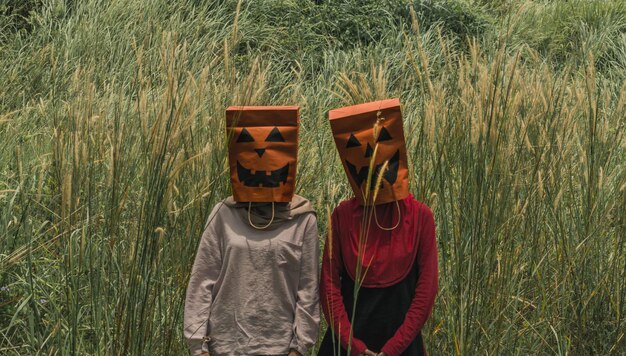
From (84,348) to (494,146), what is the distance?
1551mm

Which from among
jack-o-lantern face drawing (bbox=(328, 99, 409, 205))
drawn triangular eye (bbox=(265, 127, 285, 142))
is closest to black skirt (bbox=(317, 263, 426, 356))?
jack-o-lantern face drawing (bbox=(328, 99, 409, 205))

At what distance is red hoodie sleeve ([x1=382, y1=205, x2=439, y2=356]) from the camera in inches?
113

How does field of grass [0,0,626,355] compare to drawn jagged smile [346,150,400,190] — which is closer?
drawn jagged smile [346,150,400,190]

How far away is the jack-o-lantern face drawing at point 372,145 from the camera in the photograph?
287 cm

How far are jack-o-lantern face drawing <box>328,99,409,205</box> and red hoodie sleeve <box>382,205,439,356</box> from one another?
0.49ft

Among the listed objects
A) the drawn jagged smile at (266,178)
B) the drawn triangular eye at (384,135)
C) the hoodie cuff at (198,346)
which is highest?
the drawn triangular eye at (384,135)

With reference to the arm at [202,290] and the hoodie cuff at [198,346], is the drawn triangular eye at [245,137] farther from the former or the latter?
the hoodie cuff at [198,346]

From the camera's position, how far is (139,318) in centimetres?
308

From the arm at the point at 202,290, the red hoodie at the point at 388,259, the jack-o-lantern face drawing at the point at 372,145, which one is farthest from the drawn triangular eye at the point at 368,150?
the arm at the point at 202,290

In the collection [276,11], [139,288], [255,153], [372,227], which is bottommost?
[139,288]

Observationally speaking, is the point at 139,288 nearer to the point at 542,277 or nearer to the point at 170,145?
the point at 170,145

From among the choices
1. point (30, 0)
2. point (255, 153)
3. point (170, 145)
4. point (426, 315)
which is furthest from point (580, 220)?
point (30, 0)

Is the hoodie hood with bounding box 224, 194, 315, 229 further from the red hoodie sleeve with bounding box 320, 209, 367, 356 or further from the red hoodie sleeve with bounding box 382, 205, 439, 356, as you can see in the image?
the red hoodie sleeve with bounding box 382, 205, 439, 356

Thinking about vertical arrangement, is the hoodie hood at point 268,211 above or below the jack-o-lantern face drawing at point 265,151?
below
